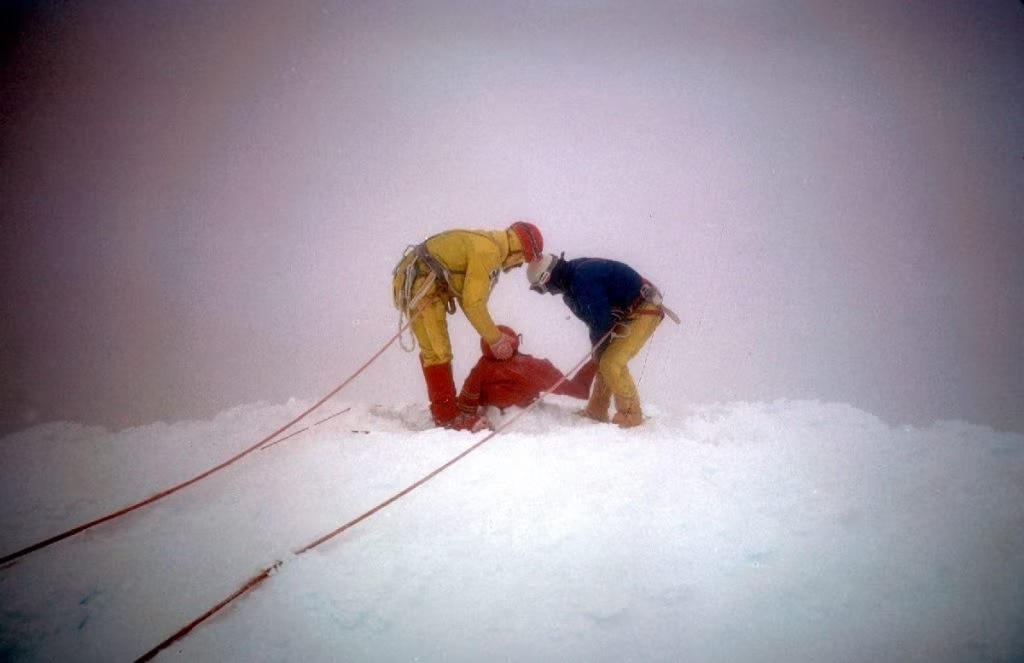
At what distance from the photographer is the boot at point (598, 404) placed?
3.75 metres

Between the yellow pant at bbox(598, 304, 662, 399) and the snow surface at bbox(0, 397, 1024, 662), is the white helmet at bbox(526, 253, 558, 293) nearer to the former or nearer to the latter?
the yellow pant at bbox(598, 304, 662, 399)

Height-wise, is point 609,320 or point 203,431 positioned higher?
point 609,320

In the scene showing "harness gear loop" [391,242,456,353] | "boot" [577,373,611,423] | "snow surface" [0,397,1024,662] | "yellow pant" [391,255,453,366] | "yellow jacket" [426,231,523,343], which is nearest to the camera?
"snow surface" [0,397,1024,662]

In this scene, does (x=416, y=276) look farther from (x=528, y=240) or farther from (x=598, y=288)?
(x=598, y=288)

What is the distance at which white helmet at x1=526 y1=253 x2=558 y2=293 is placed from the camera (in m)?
3.47

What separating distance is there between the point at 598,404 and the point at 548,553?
7.06 ft

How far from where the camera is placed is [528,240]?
3.52 meters

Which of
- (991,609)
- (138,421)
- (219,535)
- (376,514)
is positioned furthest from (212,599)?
(138,421)

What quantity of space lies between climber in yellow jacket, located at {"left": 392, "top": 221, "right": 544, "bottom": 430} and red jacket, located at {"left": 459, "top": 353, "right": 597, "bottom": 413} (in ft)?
0.34

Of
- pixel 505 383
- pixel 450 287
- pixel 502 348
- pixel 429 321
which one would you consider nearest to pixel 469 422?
pixel 505 383

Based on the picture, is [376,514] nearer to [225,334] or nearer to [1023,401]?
[1023,401]

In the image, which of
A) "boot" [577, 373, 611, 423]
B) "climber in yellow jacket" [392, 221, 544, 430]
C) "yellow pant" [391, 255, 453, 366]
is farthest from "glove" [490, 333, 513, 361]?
"boot" [577, 373, 611, 423]

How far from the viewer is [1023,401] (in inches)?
304

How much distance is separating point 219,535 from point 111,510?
3.03 ft
